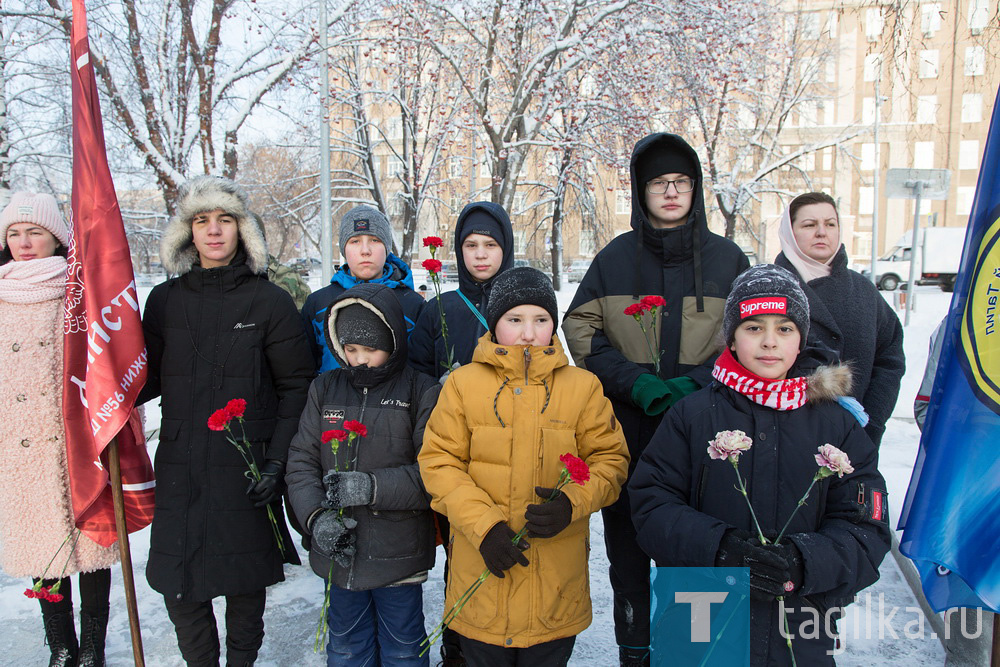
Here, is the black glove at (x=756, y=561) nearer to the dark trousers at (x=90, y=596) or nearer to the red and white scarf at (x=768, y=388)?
the red and white scarf at (x=768, y=388)

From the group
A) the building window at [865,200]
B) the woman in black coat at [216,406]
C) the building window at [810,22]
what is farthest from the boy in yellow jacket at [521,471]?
the building window at [865,200]

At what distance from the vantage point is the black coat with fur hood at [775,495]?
5.72 feet

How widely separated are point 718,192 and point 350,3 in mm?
12754

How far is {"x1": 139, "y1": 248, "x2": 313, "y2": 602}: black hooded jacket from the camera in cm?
236

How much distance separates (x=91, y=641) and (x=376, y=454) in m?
1.59

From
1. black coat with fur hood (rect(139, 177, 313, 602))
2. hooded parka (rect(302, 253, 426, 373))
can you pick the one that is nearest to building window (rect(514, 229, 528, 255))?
hooded parka (rect(302, 253, 426, 373))

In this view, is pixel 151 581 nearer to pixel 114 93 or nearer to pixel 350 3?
pixel 114 93

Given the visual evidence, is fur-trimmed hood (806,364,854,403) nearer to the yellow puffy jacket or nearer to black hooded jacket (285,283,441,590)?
the yellow puffy jacket

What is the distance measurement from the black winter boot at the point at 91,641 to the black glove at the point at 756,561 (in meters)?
2.60

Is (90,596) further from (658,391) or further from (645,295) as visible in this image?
(645,295)

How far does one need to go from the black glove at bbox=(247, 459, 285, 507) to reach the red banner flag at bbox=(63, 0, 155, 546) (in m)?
0.52

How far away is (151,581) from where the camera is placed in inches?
91.7

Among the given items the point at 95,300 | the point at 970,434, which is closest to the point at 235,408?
the point at 95,300

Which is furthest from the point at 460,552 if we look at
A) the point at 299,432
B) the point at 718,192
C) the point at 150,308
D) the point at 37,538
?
the point at 718,192
